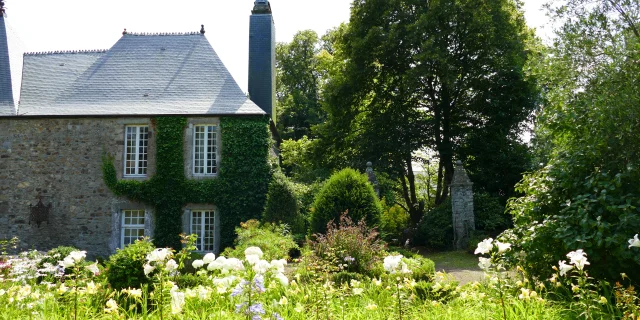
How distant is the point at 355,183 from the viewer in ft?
36.3

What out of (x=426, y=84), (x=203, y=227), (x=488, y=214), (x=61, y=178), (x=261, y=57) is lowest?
(x=203, y=227)

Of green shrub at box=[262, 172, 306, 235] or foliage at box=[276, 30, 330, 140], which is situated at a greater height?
foliage at box=[276, 30, 330, 140]

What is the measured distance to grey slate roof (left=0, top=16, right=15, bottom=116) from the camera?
16052mm

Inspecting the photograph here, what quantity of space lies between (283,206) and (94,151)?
6.24 metres

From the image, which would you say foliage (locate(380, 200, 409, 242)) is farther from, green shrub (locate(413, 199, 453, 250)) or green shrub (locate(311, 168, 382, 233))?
green shrub (locate(311, 168, 382, 233))

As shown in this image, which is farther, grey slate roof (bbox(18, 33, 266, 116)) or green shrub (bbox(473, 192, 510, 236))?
grey slate roof (bbox(18, 33, 266, 116))

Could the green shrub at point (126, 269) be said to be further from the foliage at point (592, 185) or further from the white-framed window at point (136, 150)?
the white-framed window at point (136, 150)

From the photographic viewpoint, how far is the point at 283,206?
1515 cm

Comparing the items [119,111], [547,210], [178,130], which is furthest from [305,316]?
[119,111]

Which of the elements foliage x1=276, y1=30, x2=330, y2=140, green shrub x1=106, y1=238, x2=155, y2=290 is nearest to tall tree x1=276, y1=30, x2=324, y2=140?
foliage x1=276, y1=30, x2=330, y2=140

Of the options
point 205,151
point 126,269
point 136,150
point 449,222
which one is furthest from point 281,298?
point 136,150

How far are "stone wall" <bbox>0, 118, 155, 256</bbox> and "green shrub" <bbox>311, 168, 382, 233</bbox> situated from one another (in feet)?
23.9

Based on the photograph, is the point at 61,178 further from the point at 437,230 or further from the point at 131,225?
the point at 437,230

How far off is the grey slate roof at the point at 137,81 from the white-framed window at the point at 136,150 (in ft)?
2.06
